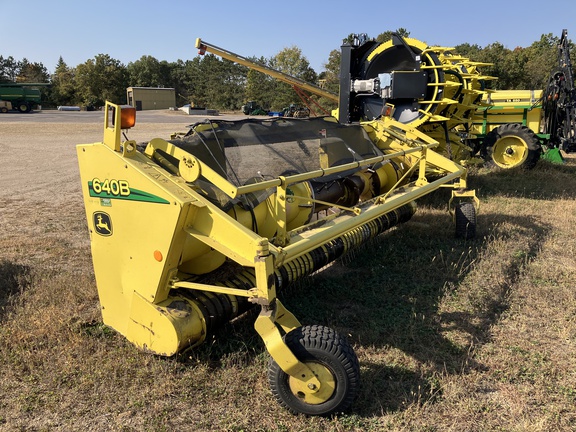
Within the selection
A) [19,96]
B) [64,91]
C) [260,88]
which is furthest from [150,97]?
[19,96]

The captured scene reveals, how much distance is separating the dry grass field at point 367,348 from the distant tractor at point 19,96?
4260cm

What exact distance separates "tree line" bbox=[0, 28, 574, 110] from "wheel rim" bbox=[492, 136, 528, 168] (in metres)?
27.2

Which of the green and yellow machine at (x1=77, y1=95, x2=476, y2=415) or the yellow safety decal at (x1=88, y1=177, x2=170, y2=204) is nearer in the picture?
the green and yellow machine at (x1=77, y1=95, x2=476, y2=415)

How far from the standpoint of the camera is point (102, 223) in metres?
3.29

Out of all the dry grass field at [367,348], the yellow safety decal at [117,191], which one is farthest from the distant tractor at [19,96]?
the yellow safety decal at [117,191]

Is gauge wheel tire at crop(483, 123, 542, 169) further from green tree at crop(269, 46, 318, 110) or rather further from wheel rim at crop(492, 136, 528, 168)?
green tree at crop(269, 46, 318, 110)

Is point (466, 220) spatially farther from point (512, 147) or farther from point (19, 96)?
point (19, 96)

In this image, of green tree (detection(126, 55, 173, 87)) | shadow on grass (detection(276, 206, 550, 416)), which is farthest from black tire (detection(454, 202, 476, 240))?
green tree (detection(126, 55, 173, 87))

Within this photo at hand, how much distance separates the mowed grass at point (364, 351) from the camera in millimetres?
2748

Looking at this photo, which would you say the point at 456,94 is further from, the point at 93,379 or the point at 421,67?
the point at 93,379

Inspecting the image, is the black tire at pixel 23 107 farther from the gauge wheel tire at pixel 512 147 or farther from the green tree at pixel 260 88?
the gauge wheel tire at pixel 512 147

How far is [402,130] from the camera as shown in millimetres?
6270

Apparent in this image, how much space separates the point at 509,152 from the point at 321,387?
9845mm

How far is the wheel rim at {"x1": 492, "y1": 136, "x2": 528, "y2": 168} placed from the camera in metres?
10.8
